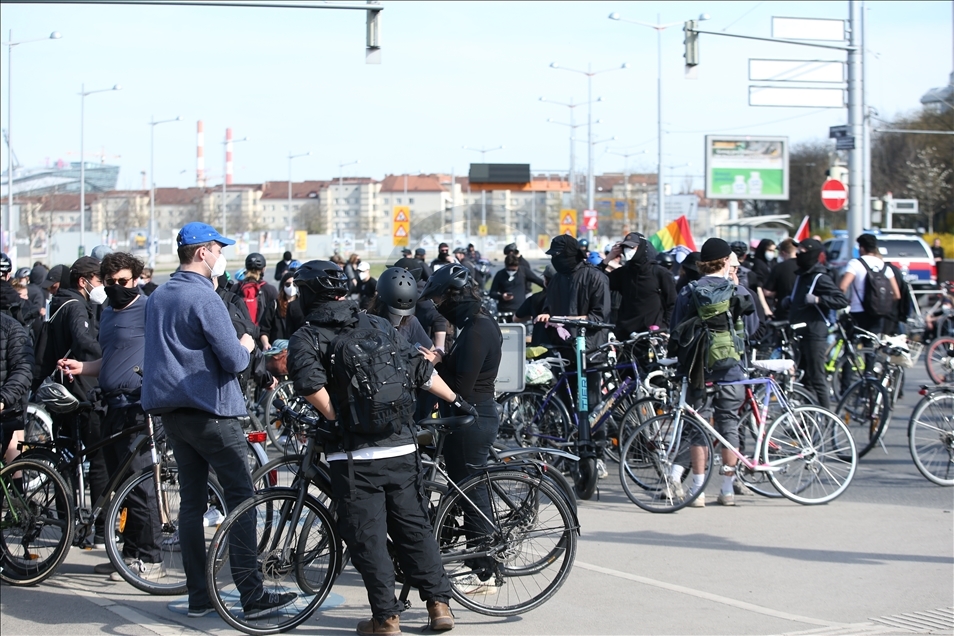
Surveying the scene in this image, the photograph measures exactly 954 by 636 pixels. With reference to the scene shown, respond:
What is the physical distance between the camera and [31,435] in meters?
9.11

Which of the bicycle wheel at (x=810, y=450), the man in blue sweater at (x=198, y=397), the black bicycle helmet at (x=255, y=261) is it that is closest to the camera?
the man in blue sweater at (x=198, y=397)

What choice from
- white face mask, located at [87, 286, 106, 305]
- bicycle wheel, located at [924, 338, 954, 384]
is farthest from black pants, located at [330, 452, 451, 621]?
bicycle wheel, located at [924, 338, 954, 384]

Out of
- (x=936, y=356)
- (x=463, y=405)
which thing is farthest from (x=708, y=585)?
(x=936, y=356)

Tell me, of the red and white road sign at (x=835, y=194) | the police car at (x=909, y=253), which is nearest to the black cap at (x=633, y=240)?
the red and white road sign at (x=835, y=194)

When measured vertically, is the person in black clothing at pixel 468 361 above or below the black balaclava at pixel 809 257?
below

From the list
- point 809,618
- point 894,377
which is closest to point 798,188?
point 894,377

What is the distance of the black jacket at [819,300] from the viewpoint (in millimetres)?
10555

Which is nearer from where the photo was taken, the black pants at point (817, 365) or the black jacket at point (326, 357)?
the black jacket at point (326, 357)

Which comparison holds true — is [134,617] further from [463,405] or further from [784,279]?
[784,279]

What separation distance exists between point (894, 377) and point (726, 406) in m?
3.31

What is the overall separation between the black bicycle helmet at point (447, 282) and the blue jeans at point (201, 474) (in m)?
1.25

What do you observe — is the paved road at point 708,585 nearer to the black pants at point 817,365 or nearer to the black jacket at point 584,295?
the black jacket at point 584,295

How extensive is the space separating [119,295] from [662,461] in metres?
4.10

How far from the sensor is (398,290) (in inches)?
227
